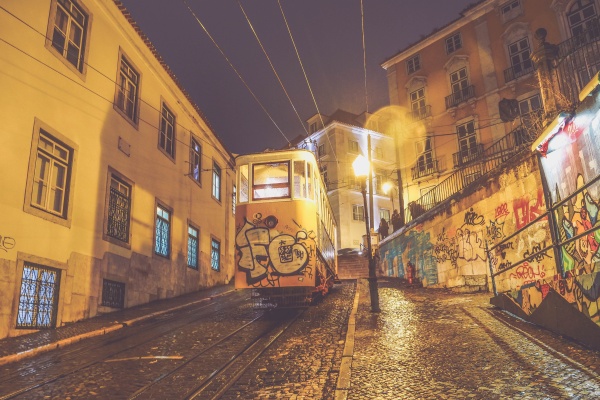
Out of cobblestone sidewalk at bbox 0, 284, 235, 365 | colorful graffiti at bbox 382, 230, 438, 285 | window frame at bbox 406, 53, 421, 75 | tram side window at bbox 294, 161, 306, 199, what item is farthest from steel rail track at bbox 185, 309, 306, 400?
window frame at bbox 406, 53, 421, 75

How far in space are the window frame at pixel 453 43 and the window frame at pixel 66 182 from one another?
25314mm

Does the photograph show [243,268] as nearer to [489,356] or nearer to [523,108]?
[489,356]

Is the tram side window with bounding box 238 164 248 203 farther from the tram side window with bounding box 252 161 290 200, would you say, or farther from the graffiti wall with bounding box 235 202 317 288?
the graffiti wall with bounding box 235 202 317 288

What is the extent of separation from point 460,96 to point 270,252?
21.9 meters

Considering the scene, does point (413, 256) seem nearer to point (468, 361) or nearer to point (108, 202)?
point (108, 202)

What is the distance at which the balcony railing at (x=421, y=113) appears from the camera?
2836 centimetres

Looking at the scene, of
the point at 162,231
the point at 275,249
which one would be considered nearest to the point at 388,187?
the point at 162,231

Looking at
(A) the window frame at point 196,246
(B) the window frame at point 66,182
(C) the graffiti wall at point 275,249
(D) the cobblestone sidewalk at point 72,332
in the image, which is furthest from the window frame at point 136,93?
(D) the cobblestone sidewalk at point 72,332

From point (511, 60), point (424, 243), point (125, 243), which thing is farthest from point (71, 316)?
point (511, 60)

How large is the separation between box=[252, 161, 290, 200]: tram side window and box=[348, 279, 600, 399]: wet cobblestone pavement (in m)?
3.75

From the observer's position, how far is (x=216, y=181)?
2153 cm

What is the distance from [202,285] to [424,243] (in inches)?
392

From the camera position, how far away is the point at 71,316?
31.8ft

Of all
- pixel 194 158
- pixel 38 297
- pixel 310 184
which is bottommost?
pixel 38 297
